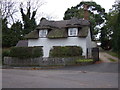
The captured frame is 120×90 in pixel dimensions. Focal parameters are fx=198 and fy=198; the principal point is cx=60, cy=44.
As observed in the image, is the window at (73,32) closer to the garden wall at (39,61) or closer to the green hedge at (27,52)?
the garden wall at (39,61)

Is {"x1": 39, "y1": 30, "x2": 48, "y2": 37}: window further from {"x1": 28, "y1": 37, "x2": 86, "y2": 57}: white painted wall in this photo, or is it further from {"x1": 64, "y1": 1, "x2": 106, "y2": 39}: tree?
{"x1": 64, "y1": 1, "x2": 106, "y2": 39}: tree

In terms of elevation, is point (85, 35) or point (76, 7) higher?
point (76, 7)

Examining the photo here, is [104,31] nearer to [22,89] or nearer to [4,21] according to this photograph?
[4,21]

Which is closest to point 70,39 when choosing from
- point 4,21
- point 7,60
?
point 7,60

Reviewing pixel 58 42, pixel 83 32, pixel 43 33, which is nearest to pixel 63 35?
pixel 58 42

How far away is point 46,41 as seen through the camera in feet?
111

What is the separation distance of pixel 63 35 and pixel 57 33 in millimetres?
1375

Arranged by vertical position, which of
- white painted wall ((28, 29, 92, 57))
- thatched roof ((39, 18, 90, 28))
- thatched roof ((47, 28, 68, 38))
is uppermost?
thatched roof ((39, 18, 90, 28))

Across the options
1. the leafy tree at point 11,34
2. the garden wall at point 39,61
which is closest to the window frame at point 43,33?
the garden wall at point 39,61

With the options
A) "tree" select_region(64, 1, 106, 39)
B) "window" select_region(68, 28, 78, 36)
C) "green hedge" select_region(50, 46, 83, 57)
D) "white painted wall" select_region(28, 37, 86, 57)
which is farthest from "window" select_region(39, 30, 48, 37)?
"tree" select_region(64, 1, 106, 39)

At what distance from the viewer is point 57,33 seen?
33219mm

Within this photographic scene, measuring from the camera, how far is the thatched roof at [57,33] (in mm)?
32388

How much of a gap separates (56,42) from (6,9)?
2158 centimetres

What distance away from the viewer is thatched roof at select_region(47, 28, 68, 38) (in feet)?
106
